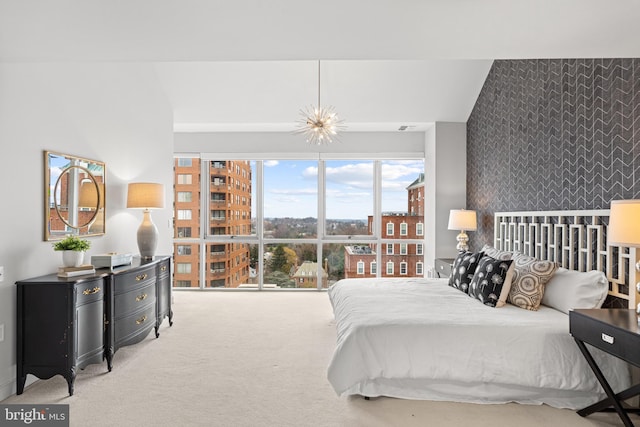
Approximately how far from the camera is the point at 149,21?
2127 millimetres

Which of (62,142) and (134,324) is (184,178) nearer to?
(62,142)

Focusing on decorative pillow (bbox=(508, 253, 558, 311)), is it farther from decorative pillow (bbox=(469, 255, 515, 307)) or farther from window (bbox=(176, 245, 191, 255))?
window (bbox=(176, 245, 191, 255))

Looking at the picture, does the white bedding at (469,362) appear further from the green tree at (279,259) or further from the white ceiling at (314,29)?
the green tree at (279,259)

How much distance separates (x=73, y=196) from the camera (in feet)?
10.9

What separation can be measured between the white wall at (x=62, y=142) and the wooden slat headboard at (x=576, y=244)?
405 centimetres

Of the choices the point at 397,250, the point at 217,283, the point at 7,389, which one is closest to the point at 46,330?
the point at 7,389

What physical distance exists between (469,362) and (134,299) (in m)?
2.67

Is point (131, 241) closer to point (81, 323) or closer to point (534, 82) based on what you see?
point (81, 323)

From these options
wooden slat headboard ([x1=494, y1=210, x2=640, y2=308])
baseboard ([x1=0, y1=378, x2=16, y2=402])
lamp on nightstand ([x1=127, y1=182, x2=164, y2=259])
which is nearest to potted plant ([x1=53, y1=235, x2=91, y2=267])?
baseboard ([x1=0, y1=378, x2=16, y2=402])

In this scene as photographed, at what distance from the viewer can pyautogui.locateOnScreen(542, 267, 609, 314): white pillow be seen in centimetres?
273

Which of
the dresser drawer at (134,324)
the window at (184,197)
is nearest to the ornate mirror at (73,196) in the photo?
the dresser drawer at (134,324)

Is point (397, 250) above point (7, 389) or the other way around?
above

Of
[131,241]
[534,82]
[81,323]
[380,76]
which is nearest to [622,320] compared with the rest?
[534,82]

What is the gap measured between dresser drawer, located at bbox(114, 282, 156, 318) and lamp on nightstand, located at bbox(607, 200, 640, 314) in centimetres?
340
